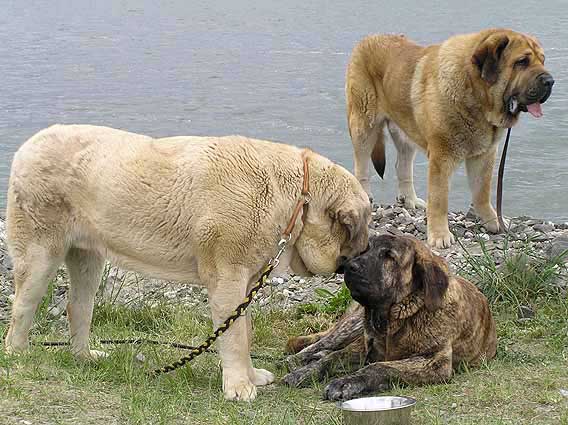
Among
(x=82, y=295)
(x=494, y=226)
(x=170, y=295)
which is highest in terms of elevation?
(x=82, y=295)

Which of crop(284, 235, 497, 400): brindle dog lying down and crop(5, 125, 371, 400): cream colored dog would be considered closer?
crop(5, 125, 371, 400): cream colored dog

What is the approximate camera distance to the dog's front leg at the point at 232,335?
599cm

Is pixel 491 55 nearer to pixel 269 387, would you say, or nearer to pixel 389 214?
pixel 389 214

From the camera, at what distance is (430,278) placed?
632 cm

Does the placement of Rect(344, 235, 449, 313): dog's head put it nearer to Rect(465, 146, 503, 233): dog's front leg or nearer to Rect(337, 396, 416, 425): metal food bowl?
Rect(337, 396, 416, 425): metal food bowl

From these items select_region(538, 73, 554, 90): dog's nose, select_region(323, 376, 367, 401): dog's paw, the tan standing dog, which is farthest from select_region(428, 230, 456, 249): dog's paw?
select_region(323, 376, 367, 401): dog's paw

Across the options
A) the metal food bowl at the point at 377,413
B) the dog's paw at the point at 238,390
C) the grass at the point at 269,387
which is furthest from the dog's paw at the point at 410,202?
the metal food bowl at the point at 377,413

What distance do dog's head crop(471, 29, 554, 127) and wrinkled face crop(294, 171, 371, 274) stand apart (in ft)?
11.7

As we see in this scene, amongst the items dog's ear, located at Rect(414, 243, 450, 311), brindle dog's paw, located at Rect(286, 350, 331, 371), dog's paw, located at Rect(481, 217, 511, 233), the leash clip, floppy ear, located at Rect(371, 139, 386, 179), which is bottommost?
dog's paw, located at Rect(481, 217, 511, 233)

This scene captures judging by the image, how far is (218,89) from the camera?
20078mm

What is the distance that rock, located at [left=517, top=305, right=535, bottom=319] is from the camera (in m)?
7.70

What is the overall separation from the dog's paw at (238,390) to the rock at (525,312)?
249cm

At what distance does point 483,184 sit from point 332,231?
4.30 m

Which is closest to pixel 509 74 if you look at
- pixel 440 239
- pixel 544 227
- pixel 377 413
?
pixel 440 239
